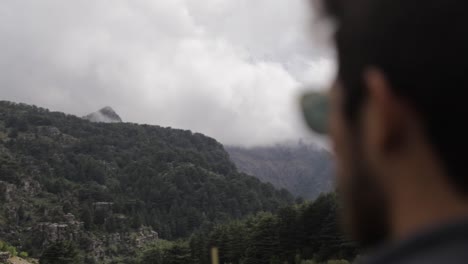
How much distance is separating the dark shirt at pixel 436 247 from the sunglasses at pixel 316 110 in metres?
0.36

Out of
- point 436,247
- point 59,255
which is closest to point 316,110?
point 436,247

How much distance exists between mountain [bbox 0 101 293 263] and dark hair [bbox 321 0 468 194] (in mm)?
66367

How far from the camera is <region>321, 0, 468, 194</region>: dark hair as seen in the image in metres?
0.80

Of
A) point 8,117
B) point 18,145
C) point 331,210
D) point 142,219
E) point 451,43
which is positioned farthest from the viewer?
point 8,117

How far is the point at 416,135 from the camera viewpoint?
0.83m

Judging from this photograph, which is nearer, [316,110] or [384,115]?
[384,115]

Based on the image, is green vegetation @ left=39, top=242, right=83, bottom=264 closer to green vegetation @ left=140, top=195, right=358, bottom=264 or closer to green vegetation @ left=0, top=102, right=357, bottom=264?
green vegetation @ left=0, top=102, right=357, bottom=264

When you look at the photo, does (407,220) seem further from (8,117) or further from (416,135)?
(8,117)

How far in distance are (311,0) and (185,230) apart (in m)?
96.9

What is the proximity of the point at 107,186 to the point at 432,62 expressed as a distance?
112 metres

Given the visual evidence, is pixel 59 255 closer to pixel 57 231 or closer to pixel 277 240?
pixel 277 240

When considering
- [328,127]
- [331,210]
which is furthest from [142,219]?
[328,127]

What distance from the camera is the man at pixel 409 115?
800 mm

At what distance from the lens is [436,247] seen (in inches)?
28.6
